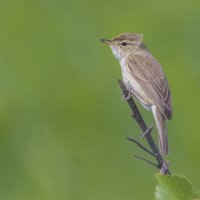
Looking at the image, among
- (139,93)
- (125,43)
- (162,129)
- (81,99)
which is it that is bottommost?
(81,99)

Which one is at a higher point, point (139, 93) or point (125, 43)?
point (125, 43)

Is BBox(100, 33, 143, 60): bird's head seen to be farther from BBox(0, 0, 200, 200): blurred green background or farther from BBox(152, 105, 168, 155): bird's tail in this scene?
BBox(0, 0, 200, 200): blurred green background

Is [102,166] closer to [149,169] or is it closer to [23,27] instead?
[149,169]

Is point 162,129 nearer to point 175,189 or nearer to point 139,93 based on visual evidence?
point 139,93

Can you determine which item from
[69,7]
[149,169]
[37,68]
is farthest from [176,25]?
[149,169]

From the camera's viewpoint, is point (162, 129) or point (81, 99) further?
point (81, 99)

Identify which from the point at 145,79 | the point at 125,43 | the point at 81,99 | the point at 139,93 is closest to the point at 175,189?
the point at 139,93

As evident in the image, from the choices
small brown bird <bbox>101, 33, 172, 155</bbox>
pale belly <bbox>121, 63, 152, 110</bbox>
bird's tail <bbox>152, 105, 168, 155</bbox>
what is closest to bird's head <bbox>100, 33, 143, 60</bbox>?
Answer: small brown bird <bbox>101, 33, 172, 155</bbox>
